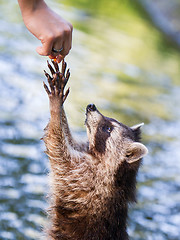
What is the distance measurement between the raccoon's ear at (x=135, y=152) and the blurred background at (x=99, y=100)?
0.84m

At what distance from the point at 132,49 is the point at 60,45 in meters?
10.0

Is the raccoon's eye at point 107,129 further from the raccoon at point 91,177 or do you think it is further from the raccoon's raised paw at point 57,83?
the raccoon's raised paw at point 57,83

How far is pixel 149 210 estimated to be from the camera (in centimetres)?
634

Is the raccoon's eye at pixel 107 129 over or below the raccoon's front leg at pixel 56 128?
over

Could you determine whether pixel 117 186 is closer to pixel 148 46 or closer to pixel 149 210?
pixel 149 210

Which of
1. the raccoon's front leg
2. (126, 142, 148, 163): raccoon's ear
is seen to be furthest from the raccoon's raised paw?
(126, 142, 148, 163): raccoon's ear

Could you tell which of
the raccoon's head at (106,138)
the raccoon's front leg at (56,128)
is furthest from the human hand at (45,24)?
the raccoon's head at (106,138)


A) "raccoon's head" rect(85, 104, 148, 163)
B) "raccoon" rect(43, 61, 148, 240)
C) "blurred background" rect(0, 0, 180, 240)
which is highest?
"blurred background" rect(0, 0, 180, 240)

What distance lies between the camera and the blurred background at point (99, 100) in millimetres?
5895

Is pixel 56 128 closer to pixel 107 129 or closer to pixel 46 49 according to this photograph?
pixel 107 129

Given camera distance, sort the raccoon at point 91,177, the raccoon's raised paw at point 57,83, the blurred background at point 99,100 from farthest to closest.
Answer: the blurred background at point 99,100 < the raccoon at point 91,177 < the raccoon's raised paw at point 57,83

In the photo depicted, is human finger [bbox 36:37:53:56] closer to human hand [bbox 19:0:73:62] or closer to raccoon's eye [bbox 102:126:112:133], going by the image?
human hand [bbox 19:0:73:62]

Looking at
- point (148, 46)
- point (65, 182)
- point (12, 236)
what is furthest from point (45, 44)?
point (148, 46)

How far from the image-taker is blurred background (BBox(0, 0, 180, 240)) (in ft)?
19.3
